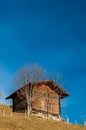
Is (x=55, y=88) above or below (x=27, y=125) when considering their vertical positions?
above

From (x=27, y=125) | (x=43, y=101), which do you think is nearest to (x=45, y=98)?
(x=43, y=101)

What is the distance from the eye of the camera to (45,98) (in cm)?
7525

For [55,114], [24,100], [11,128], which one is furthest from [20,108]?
[11,128]

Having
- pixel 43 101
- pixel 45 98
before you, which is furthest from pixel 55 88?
pixel 43 101

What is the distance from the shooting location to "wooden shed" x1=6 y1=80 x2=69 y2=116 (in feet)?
241

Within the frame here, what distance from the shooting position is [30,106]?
232 ft

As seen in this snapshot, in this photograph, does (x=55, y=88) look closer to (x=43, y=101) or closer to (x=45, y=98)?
(x=45, y=98)

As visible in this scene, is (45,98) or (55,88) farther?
(55,88)

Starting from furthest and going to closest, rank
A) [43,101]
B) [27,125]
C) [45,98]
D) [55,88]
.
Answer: [55,88], [45,98], [43,101], [27,125]

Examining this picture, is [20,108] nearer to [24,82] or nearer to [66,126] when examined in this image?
[24,82]

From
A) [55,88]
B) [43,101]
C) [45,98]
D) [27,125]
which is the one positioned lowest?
[27,125]

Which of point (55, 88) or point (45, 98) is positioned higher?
point (55, 88)

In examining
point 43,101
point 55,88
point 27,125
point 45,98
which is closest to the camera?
point 27,125

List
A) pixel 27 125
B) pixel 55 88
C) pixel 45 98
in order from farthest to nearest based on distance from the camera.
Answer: pixel 55 88 → pixel 45 98 → pixel 27 125
